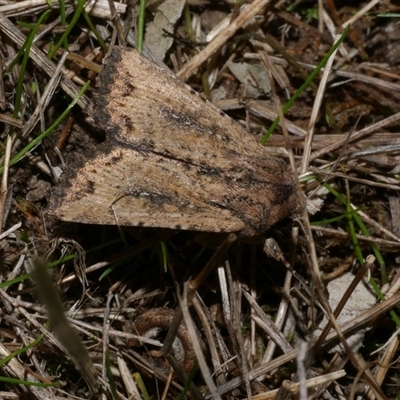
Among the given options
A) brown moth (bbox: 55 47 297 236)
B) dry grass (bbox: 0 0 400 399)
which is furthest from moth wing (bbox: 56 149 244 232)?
dry grass (bbox: 0 0 400 399)

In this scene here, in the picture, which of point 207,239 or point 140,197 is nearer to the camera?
point 140,197

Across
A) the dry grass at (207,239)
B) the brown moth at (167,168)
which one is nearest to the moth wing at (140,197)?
the brown moth at (167,168)

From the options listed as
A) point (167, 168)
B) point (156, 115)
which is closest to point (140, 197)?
point (167, 168)

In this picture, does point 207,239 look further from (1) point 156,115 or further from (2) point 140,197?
(1) point 156,115

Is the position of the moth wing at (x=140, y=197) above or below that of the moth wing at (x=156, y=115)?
below

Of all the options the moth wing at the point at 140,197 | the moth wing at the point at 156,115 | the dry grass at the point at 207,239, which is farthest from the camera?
the dry grass at the point at 207,239

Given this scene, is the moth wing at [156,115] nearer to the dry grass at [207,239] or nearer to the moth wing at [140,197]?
the moth wing at [140,197]
